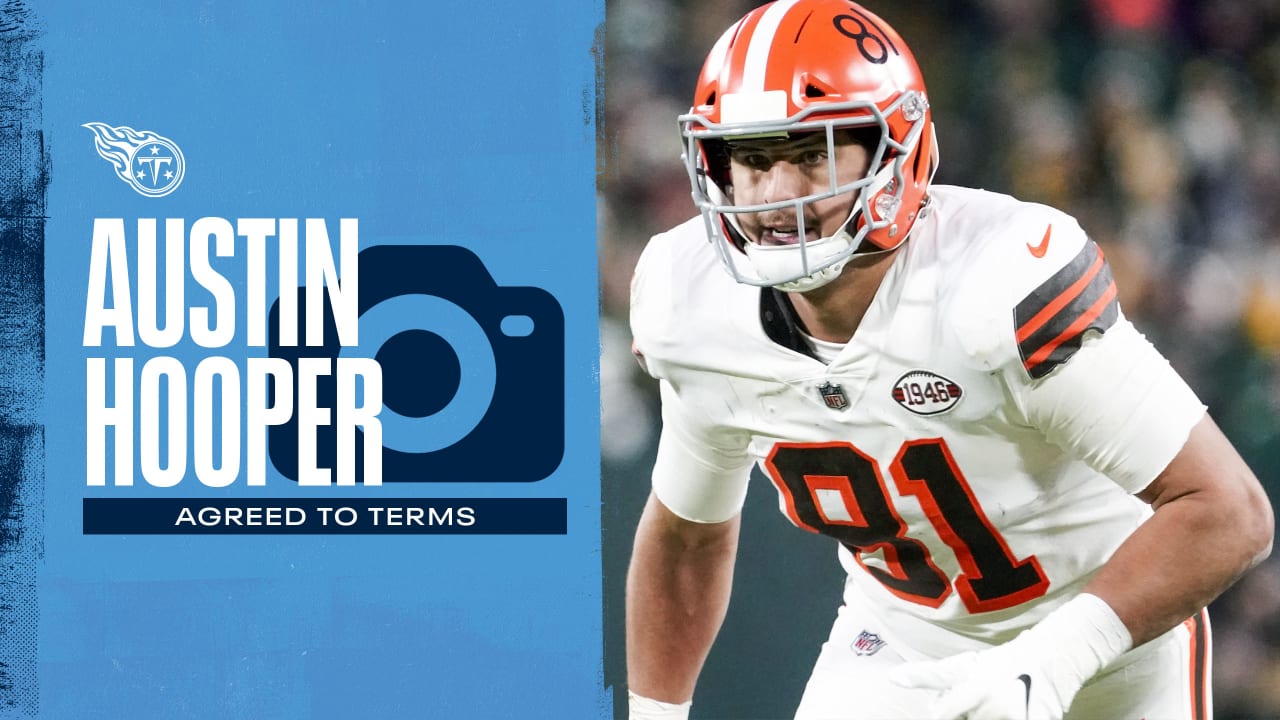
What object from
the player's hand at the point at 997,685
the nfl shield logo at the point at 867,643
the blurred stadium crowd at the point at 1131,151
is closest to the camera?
the player's hand at the point at 997,685

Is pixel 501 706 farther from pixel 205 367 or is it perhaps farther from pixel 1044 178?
pixel 1044 178

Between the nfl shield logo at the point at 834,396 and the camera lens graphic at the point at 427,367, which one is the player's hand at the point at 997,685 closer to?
the nfl shield logo at the point at 834,396

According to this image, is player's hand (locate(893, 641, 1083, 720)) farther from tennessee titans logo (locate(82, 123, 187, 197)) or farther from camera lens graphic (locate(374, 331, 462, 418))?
tennessee titans logo (locate(82, 123, 187, 197))

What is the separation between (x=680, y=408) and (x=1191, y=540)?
2.06 feet

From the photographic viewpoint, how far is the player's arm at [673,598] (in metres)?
1.84

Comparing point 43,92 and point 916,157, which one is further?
point 43,92

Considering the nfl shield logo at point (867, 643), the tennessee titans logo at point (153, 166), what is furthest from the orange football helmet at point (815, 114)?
the tennessee titans logo at point (153, 166)

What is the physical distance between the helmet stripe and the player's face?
7 centimetres

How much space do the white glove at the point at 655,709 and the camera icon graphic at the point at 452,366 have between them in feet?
2.33

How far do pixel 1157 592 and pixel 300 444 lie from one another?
5.42 ft

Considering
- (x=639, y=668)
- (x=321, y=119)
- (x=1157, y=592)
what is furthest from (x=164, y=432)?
(x=1157, y=592)

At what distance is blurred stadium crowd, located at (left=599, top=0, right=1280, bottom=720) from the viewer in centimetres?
282

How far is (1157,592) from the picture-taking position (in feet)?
4.36

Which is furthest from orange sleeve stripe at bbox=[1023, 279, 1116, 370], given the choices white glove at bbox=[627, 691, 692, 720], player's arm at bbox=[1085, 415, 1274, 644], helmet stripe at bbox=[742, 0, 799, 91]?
white glove at bbox=[627, 691, 692, 720]
